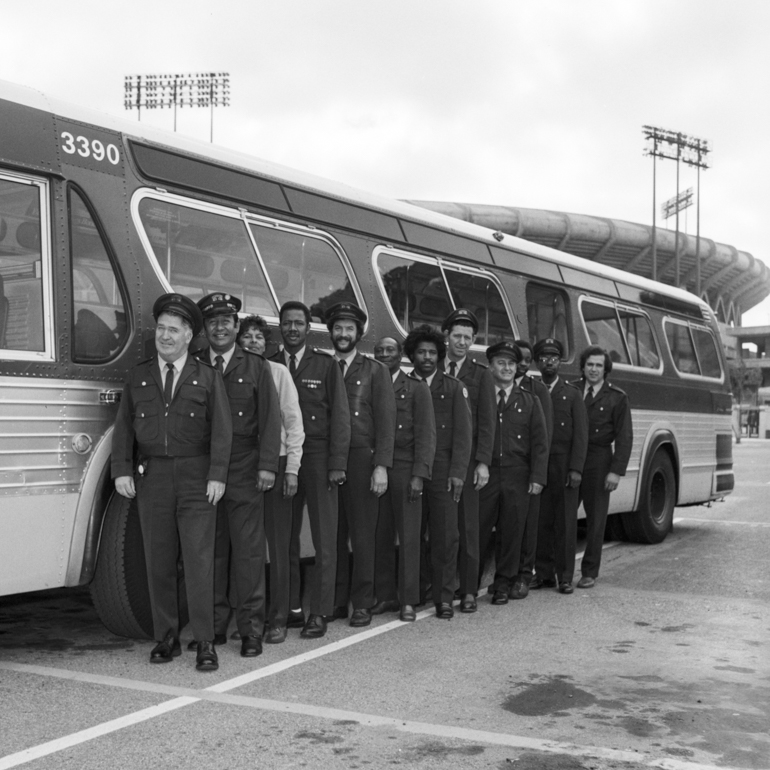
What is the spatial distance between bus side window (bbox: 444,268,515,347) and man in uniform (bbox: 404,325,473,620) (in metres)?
1.34

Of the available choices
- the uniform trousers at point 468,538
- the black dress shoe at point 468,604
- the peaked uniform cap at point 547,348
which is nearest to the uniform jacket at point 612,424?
the peaked uniform cap at point 547,348

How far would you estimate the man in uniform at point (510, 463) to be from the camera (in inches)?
288

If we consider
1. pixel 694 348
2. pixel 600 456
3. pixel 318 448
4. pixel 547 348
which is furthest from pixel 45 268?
pixel 694 348

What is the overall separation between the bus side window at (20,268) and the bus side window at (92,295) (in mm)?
186

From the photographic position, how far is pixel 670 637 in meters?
6.18

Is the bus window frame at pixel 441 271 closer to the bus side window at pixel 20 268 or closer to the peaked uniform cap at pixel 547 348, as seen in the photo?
the peaked uniform cap at pixel 547 348

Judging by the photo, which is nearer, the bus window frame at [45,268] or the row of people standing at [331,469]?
the bus window frame at [45,268]

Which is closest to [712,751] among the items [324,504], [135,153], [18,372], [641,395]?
[324,504]

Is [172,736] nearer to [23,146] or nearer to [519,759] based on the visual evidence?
[519,759]

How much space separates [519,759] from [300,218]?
3818 mm

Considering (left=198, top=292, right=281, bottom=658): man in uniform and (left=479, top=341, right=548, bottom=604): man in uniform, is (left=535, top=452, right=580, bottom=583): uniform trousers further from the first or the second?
(left=198, top=292, right=281, bottom=658): man in uniform

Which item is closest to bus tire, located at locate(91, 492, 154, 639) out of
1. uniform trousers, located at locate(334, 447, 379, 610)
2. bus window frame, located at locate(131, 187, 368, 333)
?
bus window frame, located at locate(131, 187, 368, 333)

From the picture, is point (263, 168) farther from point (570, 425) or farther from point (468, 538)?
point (570, 425)

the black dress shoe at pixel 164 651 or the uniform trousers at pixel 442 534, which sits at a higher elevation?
the uniform trousers at pixel 442 534
